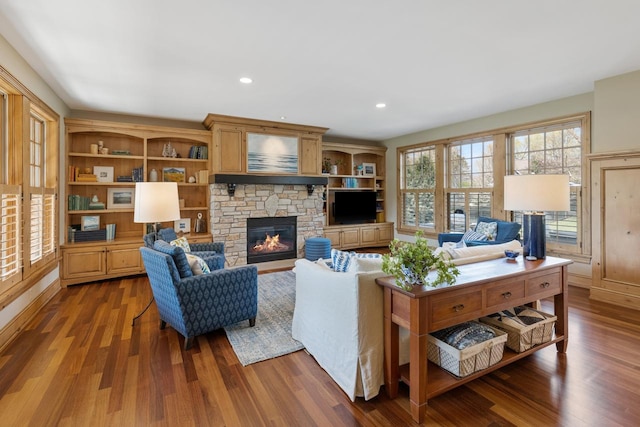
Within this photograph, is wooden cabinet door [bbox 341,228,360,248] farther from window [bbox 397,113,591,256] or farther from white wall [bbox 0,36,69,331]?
white wall [bbox 0,36,69,331]

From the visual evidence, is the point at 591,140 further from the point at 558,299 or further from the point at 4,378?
the point at 4,378

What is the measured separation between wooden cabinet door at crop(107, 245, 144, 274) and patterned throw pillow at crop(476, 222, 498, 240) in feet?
18.1

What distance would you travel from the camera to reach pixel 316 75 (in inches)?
142

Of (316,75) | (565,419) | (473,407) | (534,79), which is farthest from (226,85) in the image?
(565,419)

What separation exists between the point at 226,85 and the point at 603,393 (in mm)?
4531

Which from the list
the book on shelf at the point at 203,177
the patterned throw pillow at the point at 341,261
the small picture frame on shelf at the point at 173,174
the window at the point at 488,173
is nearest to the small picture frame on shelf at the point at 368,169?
the window at the point at 488,173

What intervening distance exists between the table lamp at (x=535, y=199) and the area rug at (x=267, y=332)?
2220 mm

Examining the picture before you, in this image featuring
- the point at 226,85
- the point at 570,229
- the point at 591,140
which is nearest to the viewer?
the point at 226,85

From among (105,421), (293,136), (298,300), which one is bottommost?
(105,421)

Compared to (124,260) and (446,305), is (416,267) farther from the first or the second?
(124,260)

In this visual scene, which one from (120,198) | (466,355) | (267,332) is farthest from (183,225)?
(466,355)

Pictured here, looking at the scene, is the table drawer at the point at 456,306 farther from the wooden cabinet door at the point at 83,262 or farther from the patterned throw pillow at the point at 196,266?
the wooden cabinet door at the point at 83,262

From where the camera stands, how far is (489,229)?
485cm

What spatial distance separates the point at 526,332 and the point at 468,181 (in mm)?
4194
